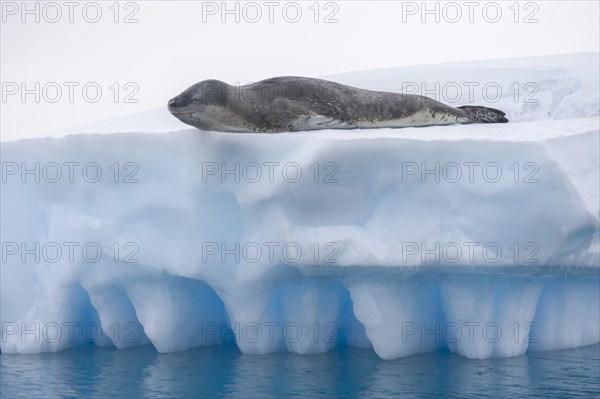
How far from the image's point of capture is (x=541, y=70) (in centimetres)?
789

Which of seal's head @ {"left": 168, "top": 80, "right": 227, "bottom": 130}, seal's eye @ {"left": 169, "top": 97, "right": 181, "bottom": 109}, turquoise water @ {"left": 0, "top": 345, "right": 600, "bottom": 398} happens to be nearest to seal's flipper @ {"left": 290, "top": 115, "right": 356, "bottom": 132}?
seal's head @ {"left": 168, "top": 80, "right": 227, "bottom": 130}

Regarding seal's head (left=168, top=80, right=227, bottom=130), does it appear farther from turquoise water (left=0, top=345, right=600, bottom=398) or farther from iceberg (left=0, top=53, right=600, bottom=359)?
turquoise water (left=0, top=345, right=600, bottom=398)

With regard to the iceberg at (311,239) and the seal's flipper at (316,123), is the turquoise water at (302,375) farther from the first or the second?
the seal's flipper at (316,123)

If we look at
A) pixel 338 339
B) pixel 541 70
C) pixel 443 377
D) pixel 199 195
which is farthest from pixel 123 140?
pixel 541 70

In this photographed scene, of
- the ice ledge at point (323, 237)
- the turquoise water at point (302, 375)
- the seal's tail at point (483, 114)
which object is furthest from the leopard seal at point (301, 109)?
the turquoise water at point (302, 375)

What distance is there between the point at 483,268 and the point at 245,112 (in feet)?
5.88

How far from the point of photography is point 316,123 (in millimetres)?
5984

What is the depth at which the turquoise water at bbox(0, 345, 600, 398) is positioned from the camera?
15.9ft

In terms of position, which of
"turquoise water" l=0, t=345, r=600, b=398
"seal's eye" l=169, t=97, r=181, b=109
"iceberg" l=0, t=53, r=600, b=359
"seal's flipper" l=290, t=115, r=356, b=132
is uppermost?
"seal's eye" l=169, t=97, r=181, b=109

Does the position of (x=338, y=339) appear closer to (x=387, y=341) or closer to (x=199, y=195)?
(x=387, y=341)

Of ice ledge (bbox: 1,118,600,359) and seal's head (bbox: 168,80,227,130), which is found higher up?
seal's head (bbox: 168,80,227,130)

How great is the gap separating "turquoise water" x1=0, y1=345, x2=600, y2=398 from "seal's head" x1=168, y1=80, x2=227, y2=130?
1.54 meters

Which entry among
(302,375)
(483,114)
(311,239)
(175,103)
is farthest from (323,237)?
(483,114)

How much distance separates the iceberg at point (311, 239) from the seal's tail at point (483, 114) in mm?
597
